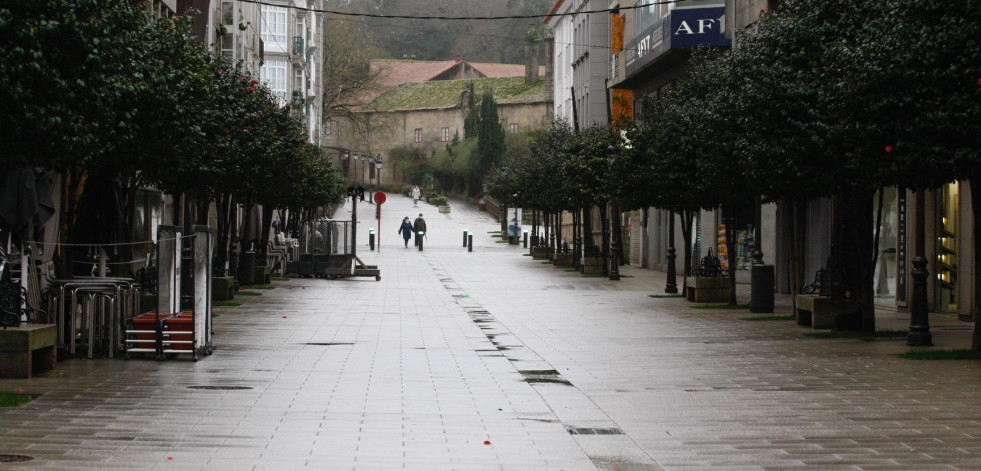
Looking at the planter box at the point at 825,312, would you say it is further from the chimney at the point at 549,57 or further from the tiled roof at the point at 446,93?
the tiled roof at the point at 446,93

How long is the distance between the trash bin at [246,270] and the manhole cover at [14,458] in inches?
971

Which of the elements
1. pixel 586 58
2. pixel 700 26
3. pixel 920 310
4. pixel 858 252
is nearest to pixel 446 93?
pixel 586 58

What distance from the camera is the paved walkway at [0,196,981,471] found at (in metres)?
8.00

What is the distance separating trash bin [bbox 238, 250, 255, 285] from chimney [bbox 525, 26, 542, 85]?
3740 inches

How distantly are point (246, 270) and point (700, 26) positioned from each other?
14.1 metres

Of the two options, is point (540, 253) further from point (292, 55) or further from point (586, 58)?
point (292, 55)

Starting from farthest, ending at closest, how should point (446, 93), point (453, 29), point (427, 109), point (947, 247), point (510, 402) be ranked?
point (453, 29) < point (446, 93) < point (427, 109) < point (947, 247) < point (510, 402)

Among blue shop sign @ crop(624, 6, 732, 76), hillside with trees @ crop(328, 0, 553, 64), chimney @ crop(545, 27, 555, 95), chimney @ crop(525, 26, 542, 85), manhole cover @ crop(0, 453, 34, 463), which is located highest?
hillside with trees @ crop(328, 0, 553, 64)

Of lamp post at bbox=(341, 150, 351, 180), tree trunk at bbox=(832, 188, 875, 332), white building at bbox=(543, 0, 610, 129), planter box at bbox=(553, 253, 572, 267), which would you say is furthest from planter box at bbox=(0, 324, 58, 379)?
lamp post at bbox=(341, 150, 351, 180)

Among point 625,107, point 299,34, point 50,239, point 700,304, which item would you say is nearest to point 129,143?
point 50,239

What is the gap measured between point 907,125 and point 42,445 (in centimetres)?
971

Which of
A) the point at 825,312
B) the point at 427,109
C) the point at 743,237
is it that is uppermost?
the point at 427,109

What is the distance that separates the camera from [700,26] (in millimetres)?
36844

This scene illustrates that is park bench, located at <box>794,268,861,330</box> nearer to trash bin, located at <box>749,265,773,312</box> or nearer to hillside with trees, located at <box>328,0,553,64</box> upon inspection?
trash bin, located at <box>749,265,773,312</box>
